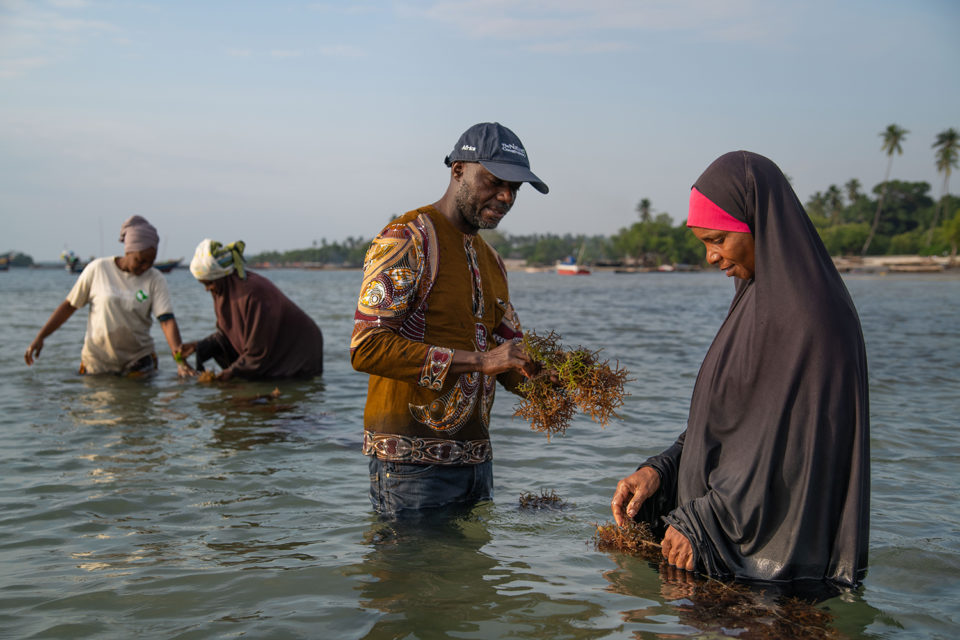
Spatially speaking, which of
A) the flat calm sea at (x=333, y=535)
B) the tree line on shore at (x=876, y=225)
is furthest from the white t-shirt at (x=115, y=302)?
the tree line on shore at (x=876, y=225)

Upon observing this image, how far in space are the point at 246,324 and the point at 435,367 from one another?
7.02 m

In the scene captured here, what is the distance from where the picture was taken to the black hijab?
9.50 feet

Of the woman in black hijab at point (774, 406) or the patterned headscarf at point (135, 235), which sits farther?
the patterned headscarf at point (135, 235)

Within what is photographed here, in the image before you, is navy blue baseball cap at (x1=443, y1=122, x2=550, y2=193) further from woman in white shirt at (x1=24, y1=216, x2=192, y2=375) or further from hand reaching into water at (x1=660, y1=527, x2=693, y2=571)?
woman in white shirt at (x1=24, y1=216, x2=192, y2=375)

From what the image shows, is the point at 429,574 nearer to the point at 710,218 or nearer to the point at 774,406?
the point at 774,406

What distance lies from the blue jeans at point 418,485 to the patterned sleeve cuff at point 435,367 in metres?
0.61

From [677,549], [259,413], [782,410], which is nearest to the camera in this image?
[782,410]

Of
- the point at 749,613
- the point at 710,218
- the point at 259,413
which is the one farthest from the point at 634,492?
the point at 259,413

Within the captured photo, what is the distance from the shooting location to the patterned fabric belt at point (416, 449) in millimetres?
3896

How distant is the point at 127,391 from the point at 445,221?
7.91 metres

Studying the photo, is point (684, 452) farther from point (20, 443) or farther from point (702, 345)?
point (702, 345)

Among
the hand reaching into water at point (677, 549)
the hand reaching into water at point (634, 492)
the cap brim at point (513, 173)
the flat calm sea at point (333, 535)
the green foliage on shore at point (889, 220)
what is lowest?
the flat calm sea at point (333, 535)

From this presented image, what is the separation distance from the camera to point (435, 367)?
3562 millimetres

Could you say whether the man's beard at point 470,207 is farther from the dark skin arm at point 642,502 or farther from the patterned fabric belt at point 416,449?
the dark skin arm at point 642,502
